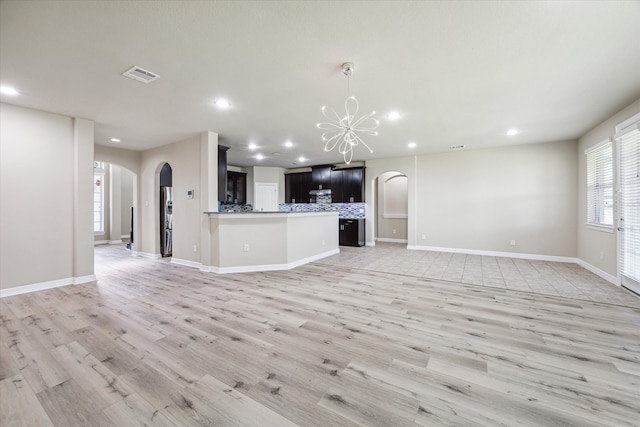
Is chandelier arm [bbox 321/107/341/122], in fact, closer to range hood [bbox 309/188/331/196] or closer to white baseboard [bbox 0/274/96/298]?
range hood [bbox 309/188/331/196]

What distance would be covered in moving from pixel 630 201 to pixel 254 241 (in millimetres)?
5826

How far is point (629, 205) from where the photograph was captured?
364 cm

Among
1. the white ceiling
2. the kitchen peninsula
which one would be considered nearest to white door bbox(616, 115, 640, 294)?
the white ceiling

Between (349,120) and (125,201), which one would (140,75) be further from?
(125,201)

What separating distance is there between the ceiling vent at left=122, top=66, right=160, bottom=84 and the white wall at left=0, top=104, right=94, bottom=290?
2220mm

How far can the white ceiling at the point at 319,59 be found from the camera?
1.88 metres

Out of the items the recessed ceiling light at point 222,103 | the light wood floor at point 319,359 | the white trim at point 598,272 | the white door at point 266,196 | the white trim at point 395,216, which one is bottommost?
the light wood floor at point 319,359

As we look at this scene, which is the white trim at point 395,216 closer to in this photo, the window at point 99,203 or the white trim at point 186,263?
the white trim at point 186,263

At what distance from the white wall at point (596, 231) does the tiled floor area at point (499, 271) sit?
10.4 inches

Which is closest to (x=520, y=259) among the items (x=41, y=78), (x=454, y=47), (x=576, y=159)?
(x=576, y=159)

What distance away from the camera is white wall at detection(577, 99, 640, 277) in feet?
12.9

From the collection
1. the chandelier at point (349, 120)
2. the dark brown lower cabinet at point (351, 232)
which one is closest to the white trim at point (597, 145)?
the chandelier at point (349, 120)

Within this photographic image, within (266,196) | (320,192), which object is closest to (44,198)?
(266,196)

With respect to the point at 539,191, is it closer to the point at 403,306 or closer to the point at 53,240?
the point at 403,306
